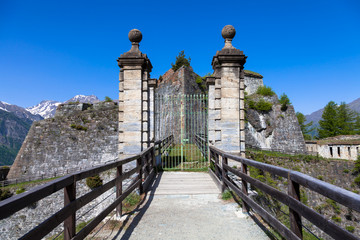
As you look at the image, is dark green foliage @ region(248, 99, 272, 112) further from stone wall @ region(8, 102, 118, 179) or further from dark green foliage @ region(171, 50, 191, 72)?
stone wall @ region(8, 102, 118, 179)

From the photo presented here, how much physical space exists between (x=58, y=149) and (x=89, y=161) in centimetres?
322

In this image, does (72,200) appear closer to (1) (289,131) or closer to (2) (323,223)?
(2) (323,223)

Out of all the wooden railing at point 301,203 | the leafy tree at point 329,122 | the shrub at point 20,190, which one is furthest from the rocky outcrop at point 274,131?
the wooden railing at point 301,203

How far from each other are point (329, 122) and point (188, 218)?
44.5m

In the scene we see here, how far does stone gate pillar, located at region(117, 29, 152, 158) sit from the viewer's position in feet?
23.3

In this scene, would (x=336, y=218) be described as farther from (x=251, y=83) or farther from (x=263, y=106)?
(x=251, y=83)

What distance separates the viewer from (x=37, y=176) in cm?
1844

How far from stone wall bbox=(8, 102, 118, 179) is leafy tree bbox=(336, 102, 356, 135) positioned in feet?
126

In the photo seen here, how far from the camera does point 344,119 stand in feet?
128

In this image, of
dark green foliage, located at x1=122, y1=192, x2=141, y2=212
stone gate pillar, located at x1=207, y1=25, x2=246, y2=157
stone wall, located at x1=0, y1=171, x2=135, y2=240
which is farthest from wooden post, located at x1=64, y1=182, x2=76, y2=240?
stone wall, located at x1=0, y1=171, x2=135, y2=240

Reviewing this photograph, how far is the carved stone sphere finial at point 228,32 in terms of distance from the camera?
23.5 ft

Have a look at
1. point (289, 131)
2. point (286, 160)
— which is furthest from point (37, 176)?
point (289, 131)

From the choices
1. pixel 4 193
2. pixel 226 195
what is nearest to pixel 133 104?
pixel 226 195

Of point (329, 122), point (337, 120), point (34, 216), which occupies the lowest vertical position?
point (34, 216)
